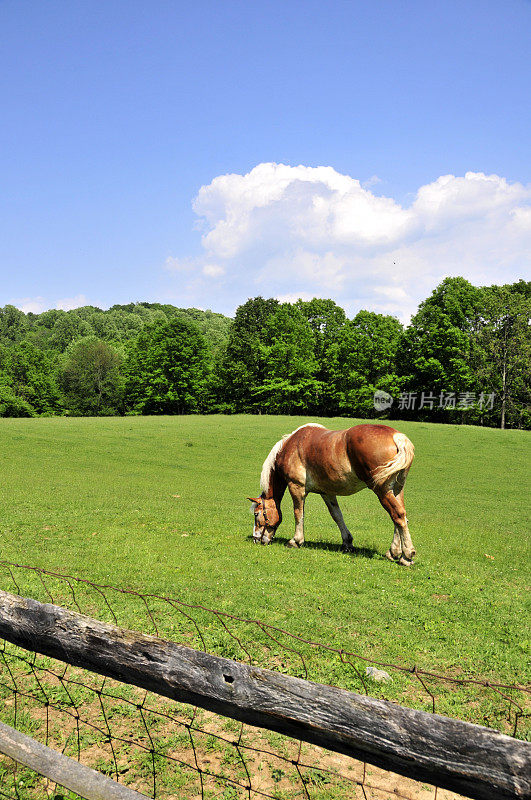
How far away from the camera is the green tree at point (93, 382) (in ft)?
243

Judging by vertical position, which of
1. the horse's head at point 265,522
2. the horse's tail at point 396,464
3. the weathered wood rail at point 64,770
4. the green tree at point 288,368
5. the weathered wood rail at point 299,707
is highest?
the green tree at point 288,368

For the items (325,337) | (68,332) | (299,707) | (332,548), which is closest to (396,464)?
(332,548)

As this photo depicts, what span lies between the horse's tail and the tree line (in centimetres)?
4772

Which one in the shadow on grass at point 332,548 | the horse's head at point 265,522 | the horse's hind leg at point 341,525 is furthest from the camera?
the horse's head at point 265,522

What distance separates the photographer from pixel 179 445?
36812 mm

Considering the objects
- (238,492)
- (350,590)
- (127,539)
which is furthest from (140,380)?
(350,590)

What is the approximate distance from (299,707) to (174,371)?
6902 cm

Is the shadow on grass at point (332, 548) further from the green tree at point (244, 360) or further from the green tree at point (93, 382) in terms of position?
the green tree at point (93, 382)

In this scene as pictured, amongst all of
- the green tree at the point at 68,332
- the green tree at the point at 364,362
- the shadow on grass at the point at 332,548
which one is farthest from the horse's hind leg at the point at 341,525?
the green tree at the point at 68,332

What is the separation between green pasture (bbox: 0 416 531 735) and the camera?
22.9ft

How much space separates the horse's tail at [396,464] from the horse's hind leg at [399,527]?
1.33 feet

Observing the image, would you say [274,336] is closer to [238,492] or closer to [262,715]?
[238,492]

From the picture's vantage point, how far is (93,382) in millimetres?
74312

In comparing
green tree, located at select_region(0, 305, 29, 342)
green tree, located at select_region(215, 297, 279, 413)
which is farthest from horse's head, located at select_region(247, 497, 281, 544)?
green tree, located at select_region(0, 305, 29, 342)
